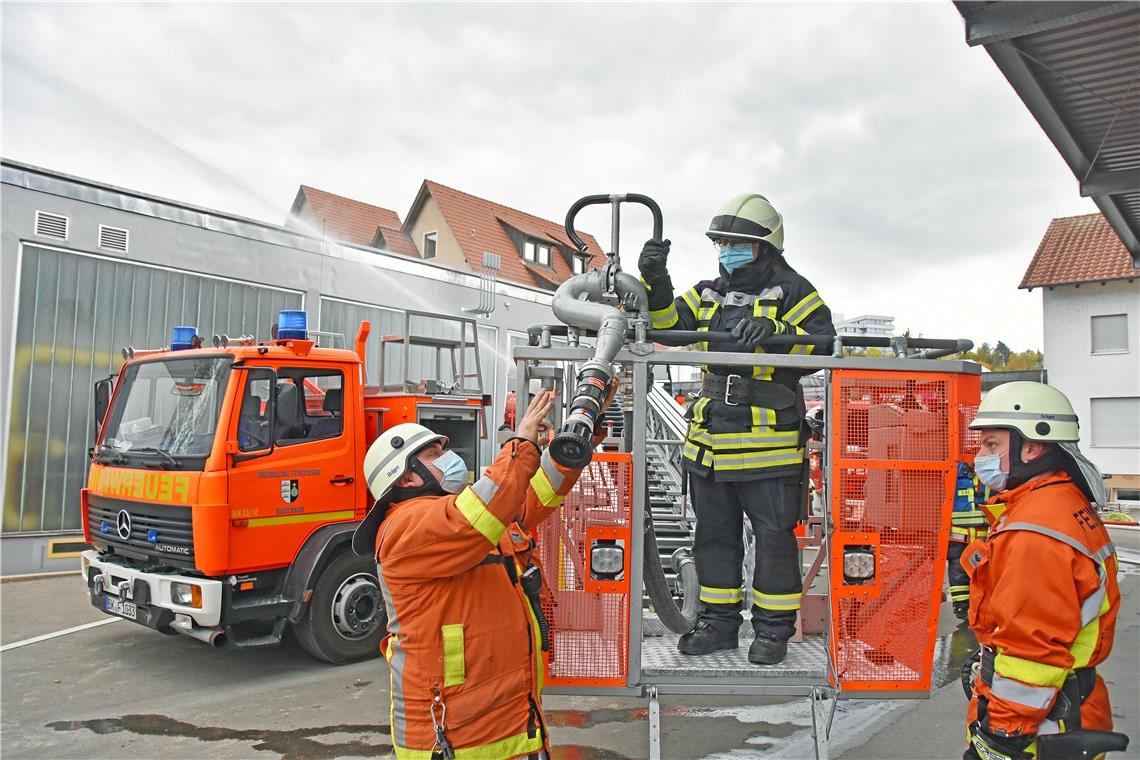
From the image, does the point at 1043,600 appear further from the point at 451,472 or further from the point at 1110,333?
the point at 1110,333

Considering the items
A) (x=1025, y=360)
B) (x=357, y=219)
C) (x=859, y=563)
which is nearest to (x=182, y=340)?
(x=859, y=563)

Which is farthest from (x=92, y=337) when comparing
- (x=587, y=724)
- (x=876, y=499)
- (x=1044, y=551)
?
(x=1044, y=551)

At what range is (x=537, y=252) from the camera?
24906 mm

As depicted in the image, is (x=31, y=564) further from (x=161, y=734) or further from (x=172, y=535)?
(x=161, y=734)

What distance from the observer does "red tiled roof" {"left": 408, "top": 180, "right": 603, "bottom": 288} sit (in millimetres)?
22984

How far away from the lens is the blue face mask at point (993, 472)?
2.71 m

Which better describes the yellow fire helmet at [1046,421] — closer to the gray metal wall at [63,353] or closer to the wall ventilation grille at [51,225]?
the gray metal wall at [63,353]

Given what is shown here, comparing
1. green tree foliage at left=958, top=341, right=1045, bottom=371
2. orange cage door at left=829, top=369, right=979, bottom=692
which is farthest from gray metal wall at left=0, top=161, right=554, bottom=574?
green tree foliage at left=958, top=341, right=1045, bottom=371

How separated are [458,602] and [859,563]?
1.62 m

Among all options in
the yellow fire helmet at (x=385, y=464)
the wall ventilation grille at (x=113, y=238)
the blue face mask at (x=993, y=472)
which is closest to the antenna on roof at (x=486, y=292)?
the wall ventilation grille at (x=113, y=238)

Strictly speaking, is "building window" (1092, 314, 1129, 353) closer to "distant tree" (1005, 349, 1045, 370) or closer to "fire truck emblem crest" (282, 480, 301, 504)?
"fire truck emblem crest" (282, 480, 301, 504)

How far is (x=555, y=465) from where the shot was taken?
2.78m

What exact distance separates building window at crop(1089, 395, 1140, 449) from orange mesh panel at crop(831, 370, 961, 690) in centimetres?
2208

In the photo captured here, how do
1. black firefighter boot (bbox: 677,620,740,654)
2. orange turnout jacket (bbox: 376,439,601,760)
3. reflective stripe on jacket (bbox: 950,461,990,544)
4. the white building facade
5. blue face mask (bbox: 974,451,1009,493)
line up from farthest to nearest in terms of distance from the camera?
the white building facade, reflective stripe on jacket (bbox: 950,461,990,544), black firefighter boot (bbox: 677,620,740,654), blue face mask (bbox: 974,451,1009,493), orange turnout jacket (bbox: 376,439,601,760)
